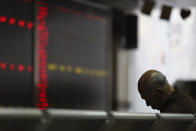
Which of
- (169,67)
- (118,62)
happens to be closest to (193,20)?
(169,67)

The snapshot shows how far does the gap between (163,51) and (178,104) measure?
180 inches

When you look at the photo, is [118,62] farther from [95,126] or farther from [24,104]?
[95,126]

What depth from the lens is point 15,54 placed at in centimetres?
379

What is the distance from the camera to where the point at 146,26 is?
644 cm

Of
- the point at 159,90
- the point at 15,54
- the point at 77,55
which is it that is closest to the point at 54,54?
the point at 77,55

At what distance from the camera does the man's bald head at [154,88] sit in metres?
2.29

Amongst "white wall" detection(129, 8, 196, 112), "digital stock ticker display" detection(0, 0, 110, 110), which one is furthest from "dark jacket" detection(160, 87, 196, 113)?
"white wall" detection(129, 8, 196, 112)

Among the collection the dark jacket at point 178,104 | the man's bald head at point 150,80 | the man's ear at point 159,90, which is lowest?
the dark jacket at point 178,104

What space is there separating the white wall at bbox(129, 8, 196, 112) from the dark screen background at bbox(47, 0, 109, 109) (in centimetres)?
88

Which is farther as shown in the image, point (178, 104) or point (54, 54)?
point (54, 54)

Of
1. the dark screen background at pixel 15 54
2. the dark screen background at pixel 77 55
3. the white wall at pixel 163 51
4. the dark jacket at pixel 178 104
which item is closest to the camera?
Result: the dark jacket at pixel 178 104

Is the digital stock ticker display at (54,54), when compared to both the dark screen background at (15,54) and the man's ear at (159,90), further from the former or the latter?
the man's ear at (159,90)

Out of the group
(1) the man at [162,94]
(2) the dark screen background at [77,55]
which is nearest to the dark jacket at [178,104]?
(1) the man at [162,94]

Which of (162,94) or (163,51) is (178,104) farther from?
(163,51)
